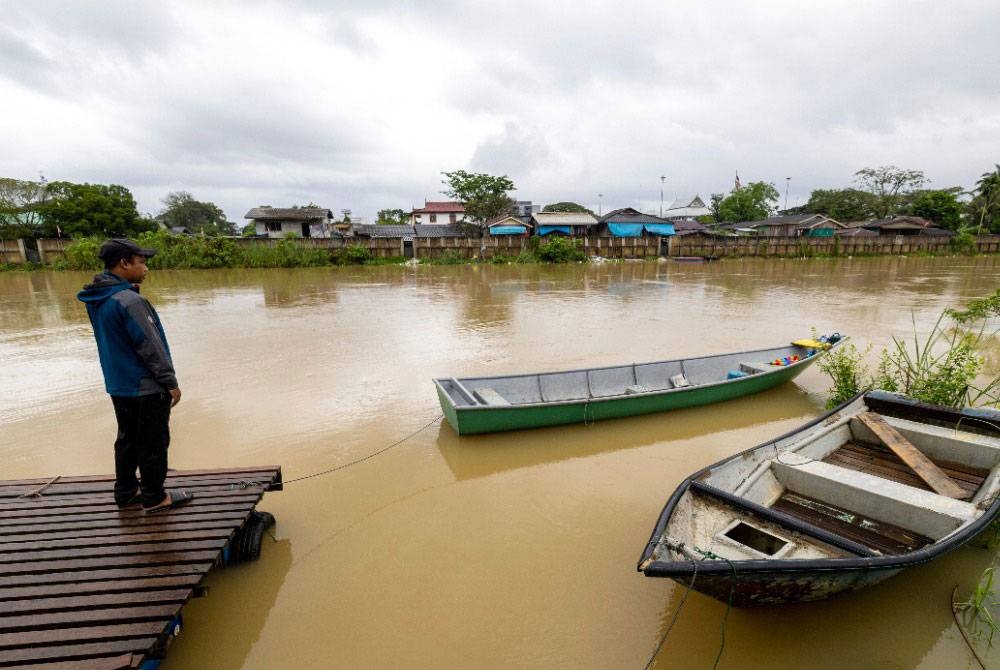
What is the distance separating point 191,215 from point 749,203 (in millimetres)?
70671

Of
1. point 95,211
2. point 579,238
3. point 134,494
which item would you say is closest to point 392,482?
point 134,494

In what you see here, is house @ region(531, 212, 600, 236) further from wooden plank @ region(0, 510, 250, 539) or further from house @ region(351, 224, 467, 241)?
wooden plank @ region(0, 510, 250, 539)

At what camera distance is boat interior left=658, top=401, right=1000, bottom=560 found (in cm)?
360

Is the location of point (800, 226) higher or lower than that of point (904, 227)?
higher

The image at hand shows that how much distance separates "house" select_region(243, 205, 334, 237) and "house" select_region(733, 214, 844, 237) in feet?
135

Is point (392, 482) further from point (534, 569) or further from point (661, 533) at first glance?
point (661, 533)

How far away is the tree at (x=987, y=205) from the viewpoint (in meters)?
47.5

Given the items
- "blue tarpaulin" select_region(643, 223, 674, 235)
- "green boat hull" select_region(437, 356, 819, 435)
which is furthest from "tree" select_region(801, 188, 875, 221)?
"green boat hull" select_region(437, 356, 819, 435)

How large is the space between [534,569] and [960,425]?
16.3 ft

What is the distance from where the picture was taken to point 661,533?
3.36 m

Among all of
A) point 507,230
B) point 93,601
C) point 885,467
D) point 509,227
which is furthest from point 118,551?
point 507,230

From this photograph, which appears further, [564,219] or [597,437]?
[564,219]

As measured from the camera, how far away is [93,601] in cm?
312

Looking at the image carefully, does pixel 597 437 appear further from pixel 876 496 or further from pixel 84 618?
pixel 84 618
